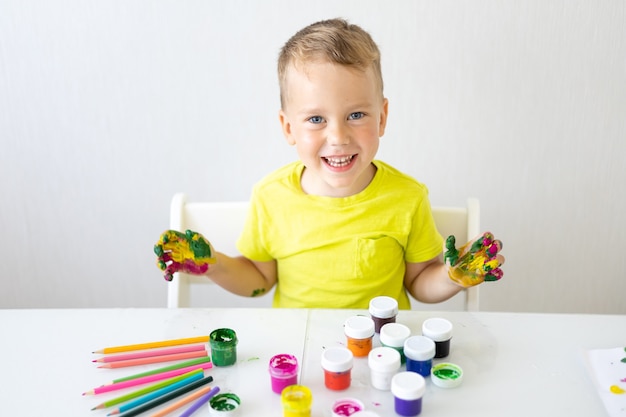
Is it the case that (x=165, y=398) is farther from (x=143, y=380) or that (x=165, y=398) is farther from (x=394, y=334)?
(x=394, y=334)

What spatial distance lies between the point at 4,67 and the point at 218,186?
0.57 meters

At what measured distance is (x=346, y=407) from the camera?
0.73 m

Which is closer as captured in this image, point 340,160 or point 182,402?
point 182,402

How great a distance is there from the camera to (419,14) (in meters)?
1.36

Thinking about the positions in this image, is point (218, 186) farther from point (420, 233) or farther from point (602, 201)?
point (602, 201)

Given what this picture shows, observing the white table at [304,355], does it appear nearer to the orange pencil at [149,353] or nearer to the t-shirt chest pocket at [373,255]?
the orange pencil at [149,353]

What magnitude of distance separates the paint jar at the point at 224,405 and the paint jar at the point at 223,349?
0.21 feet

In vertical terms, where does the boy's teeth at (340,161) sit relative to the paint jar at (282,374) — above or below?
above

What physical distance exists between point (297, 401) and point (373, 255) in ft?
1.52

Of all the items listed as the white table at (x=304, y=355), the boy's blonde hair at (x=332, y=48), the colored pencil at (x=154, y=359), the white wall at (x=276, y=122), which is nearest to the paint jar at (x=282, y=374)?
the white table at (x=304, y=355)

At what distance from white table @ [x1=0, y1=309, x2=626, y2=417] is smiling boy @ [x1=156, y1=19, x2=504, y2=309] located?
0.18 m

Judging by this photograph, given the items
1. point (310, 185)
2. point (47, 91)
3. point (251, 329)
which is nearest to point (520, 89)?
point (310, 185)

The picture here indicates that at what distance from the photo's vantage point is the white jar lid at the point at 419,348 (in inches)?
30.7

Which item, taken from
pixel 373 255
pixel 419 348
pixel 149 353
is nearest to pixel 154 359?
pixel 149 353
